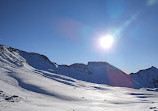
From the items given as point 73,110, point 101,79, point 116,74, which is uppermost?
point 116,74

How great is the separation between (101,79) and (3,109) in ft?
335

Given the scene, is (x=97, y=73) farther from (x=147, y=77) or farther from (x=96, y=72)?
(x=147, y=77)

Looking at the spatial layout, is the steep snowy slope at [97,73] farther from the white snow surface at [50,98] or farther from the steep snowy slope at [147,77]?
the white snow surface at [50,98]

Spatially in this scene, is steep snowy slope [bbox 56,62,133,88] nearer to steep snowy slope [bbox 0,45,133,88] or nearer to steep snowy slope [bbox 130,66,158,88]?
steep snowy slope [bbox 0,45,133,88]

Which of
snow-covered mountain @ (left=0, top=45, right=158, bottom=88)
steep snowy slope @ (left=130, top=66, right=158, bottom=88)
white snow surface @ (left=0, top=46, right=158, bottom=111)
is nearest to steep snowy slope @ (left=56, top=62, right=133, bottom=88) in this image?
snow-covered mountain @ (left=0, top=45, right=158, bottom=88)

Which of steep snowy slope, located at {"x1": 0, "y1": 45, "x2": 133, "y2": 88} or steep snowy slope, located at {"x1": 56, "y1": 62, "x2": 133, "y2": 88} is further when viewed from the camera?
steep snowy slope, located at {"x1": 56, "y1": 62, "x2": 133, "y2": 88}

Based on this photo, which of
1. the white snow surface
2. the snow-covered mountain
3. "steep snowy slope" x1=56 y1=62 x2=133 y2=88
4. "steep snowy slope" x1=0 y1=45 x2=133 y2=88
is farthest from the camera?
"steep snowy slope" x1=56 y1=62 x2=133 y2=88

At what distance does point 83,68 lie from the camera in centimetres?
11938

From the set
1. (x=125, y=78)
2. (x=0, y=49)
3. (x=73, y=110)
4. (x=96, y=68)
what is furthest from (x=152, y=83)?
(x=73, y=110)

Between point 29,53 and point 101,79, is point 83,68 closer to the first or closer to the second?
point 101,79

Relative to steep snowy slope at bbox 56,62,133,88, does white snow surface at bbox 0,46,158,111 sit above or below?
below

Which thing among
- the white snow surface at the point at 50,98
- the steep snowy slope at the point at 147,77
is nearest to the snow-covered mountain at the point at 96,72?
the steep snowy slope at the point at 147,77

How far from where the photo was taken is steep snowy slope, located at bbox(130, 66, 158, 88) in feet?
511

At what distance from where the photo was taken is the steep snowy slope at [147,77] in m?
156
